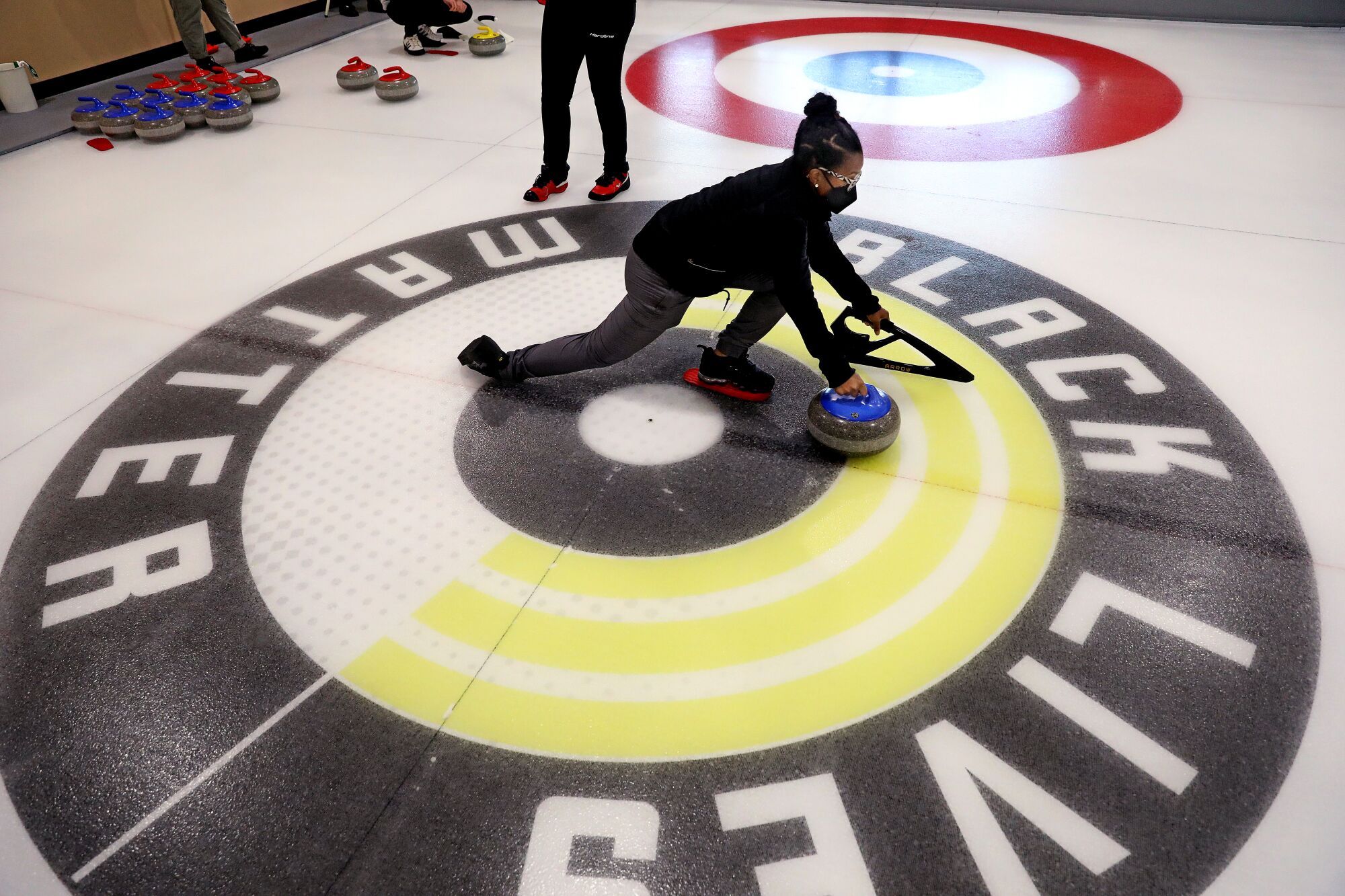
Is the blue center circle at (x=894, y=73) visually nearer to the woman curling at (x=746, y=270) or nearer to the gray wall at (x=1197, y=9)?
the gray wall at (x=1197, y=9)

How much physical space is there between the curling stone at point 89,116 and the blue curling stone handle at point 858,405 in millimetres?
6022

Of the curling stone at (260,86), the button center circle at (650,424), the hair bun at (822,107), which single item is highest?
the hair bun at (822,107)

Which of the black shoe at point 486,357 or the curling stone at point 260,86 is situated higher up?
the curling stone at point 260,86

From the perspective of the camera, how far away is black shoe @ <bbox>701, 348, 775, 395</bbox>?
3.33 m

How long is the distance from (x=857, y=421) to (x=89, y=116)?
6.28m

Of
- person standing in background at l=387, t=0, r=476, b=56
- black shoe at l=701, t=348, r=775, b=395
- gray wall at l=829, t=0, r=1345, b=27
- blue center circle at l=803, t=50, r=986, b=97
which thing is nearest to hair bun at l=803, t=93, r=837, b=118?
black shoe at l=701, t=348, r=775, b=395

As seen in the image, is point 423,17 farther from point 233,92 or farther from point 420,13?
point 233,92

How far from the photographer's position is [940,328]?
374cm

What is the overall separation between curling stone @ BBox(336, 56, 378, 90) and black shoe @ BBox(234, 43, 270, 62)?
4.70 feet

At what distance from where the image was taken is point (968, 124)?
6125 mm

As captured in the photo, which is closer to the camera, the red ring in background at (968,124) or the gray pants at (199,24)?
the red ring in background at (968,124)

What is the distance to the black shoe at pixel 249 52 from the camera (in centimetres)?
757

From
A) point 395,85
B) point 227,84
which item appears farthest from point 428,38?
point 227,84

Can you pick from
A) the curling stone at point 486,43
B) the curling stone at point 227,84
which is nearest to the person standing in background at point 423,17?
the curling stone at point 486,43
